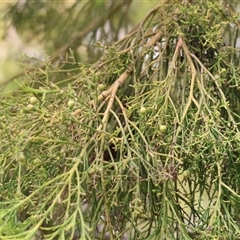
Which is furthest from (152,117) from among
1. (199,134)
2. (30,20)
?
(30,20)

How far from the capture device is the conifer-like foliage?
0.57m

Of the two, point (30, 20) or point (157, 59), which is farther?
point (30, 20)

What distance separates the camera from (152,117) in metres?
0.64

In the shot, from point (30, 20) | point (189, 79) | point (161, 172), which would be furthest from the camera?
point (30, 20)

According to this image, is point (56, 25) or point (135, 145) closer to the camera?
point (135, 145)

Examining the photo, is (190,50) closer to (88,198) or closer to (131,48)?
(131,48)

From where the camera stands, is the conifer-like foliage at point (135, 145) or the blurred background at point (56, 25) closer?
the conifer-like foliage at point (135, 145)

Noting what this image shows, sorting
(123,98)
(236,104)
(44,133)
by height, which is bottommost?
(236,104)

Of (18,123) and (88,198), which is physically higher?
(18,123)

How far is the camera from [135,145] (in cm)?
61

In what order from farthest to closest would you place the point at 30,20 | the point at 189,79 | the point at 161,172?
the point at 30,20 → the point at 189,79 → the point at 161,172

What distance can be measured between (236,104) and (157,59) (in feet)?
0.47

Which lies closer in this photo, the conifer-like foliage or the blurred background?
the conifer-like foliage

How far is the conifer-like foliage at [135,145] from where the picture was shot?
22.3 inches
